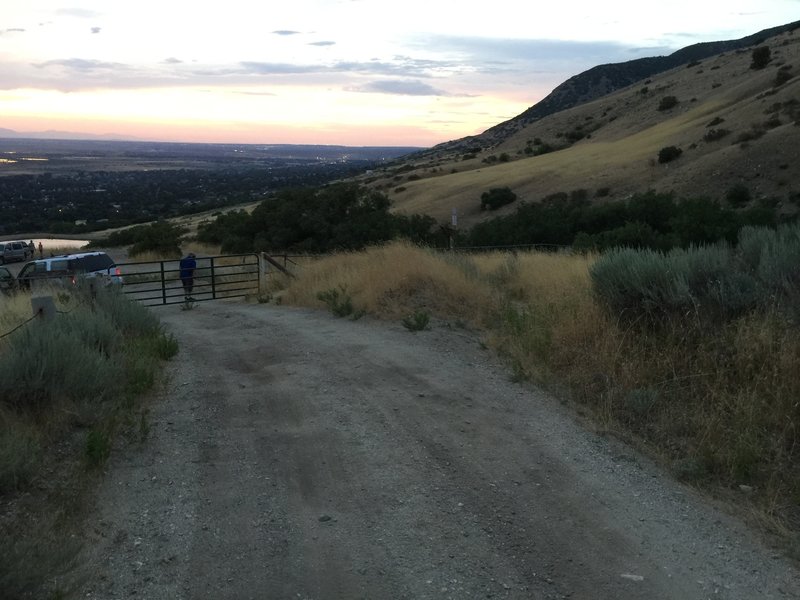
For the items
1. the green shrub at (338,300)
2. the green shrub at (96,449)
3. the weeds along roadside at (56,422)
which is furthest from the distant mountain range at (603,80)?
the green shrub at (96,449)

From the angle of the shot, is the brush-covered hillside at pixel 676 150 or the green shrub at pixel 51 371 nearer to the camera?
the green shrub at pixel 51 371

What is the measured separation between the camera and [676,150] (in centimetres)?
4259

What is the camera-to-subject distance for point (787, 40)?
7175cm

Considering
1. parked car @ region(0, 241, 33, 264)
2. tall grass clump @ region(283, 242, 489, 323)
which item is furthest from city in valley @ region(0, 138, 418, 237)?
tall grass clump @ region(283, 242, 489, 323)

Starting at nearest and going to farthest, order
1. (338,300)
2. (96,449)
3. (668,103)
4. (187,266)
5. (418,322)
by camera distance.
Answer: (96,449) → (418,322) → (338,300) → (187,266) → (668,103)

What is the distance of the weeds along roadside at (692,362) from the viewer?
5.11 meters

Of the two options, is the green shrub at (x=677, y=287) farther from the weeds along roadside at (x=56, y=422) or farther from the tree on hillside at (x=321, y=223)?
the tree on hillside at (x=321, y=223)

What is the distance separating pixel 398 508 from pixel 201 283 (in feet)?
71.1

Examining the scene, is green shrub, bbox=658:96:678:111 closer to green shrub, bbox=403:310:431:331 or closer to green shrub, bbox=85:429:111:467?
green shrub, bbox=403:310:431:331

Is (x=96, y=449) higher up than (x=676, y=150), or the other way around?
(x=676, y=150)

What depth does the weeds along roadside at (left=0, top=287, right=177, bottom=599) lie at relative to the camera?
12.2 feet

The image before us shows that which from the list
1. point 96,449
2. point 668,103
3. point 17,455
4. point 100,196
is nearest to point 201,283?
point 96,449

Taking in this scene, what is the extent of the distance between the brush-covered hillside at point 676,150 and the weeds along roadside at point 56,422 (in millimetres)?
29511

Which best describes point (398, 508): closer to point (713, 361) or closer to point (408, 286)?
point (713, 361)
